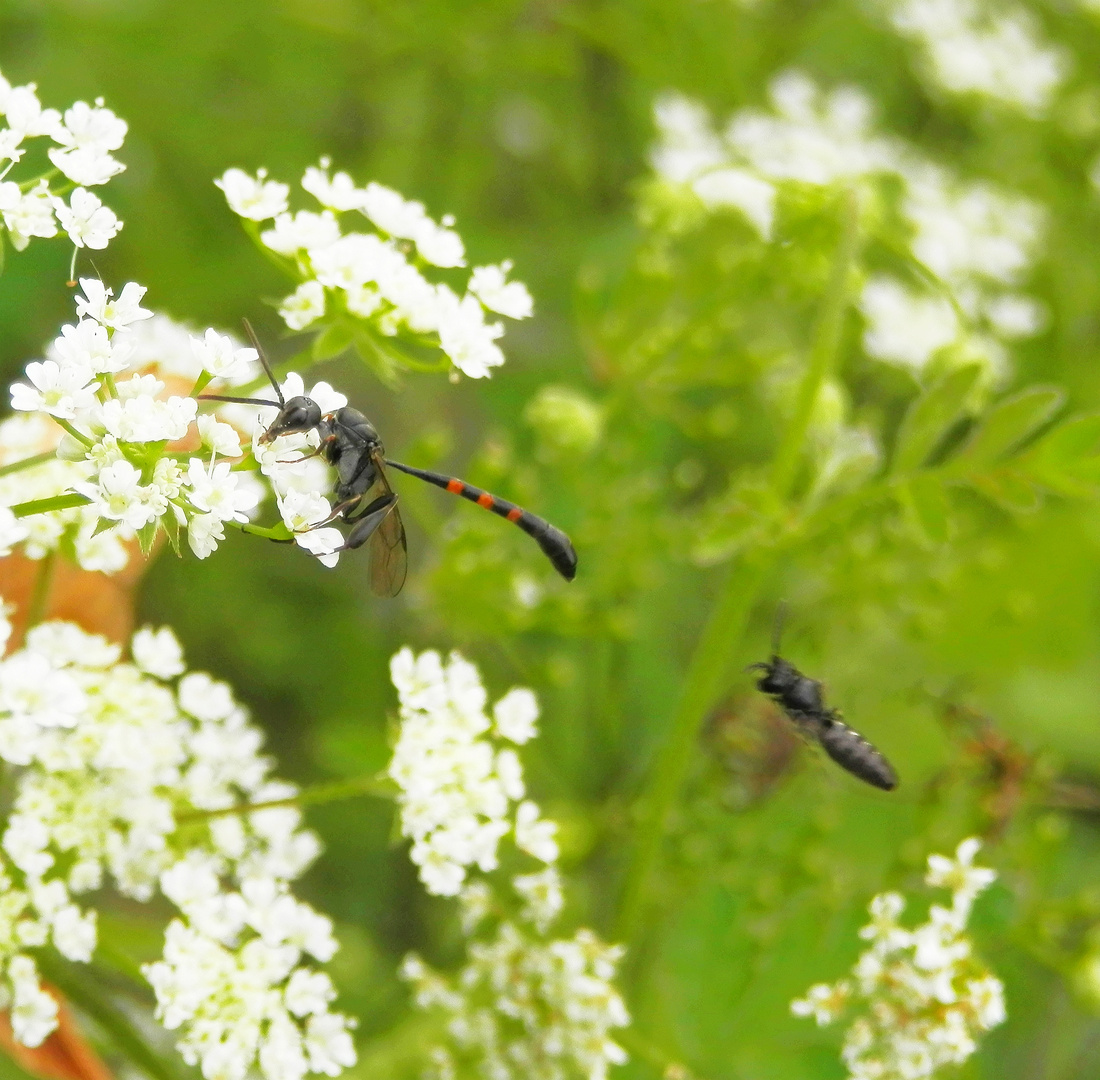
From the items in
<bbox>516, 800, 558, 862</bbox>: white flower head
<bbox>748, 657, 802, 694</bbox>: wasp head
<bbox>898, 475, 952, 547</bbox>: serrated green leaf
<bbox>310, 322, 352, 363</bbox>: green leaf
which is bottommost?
<bbox>748, 657, 802, 694</bbox>: wasp head

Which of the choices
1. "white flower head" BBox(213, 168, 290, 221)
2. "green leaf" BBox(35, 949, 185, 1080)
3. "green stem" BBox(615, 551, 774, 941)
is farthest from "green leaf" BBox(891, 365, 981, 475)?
"green leaf" BBox(35, 949, 185, 1080)

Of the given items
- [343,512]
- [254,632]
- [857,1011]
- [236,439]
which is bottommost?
[857,1011]

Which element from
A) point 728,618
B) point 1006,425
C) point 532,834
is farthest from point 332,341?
point 1006,425

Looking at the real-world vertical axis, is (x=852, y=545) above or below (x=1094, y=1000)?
above

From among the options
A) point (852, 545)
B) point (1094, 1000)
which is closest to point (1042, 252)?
point (852, 545)

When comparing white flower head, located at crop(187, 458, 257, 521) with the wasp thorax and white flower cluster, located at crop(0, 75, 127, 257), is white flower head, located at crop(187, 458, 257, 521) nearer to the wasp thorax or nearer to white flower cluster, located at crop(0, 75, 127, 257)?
the wasp thorax

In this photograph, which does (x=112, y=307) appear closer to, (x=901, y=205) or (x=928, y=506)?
(x=928, y=506)

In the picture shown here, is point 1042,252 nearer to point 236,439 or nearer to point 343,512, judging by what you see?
point 343,512
